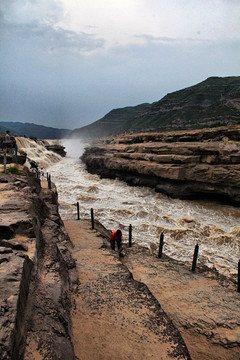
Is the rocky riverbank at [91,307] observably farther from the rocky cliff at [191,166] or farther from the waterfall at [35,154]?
the waterfall at [35,154]

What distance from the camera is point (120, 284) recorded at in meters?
4.53

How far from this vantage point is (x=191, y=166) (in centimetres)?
1636

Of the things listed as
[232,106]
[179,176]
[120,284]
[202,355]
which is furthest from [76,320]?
[232,106]

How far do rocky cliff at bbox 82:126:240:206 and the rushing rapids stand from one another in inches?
32.8

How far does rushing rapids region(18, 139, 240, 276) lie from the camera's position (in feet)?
31.4

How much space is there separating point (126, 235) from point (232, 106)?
7747cm

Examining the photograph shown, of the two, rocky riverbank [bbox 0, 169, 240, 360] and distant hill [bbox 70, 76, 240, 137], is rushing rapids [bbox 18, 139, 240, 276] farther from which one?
distant hill [bbox 70, 76, 240, 137]

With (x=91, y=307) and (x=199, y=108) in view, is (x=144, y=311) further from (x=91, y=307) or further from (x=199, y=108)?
(x=199, y=108)

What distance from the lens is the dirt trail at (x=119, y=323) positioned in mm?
3006

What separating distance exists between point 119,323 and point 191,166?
564 inches

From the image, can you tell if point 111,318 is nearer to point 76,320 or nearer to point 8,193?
point 76,320

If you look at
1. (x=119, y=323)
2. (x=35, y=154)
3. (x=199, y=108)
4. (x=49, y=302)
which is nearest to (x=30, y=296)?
(x=49, y=302)

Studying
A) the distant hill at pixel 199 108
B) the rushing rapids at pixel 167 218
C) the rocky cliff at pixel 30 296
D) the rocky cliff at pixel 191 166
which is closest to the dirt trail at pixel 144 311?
the rocky cliff at pixel 30 296

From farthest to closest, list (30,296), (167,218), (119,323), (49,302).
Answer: (167,218)
(119,323)
(49,302)
(30,296)
